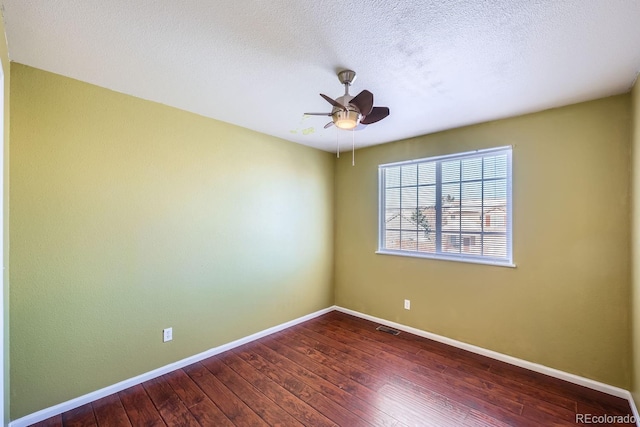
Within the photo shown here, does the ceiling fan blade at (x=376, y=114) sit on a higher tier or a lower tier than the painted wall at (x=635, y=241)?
higher

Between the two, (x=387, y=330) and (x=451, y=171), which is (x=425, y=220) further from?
(x=387, y=330)

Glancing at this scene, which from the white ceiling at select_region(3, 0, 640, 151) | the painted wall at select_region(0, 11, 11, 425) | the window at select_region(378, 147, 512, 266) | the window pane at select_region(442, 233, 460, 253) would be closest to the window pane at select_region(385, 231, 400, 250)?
the window at select_region(378, 147, 512, 266)

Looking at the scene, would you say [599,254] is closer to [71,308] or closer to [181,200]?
[181,200]

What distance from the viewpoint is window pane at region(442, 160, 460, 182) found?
311cm

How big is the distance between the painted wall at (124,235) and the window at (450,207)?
152 cm

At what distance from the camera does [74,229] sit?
80.9 inches

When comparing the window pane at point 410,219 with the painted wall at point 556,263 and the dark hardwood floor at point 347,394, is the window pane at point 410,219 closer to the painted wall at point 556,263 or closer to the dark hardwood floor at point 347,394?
the painted wall at point 556,263

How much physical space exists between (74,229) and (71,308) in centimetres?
→ 58

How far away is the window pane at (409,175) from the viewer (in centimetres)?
346

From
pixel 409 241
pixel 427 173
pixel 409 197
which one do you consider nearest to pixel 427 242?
pixel 409 241

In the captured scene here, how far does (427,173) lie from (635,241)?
5.91 ft

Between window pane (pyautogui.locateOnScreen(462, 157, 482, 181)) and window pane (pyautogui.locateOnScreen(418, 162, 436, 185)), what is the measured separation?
1.08 feet

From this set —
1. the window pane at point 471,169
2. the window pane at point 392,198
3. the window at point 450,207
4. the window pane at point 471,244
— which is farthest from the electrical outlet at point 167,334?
the window pane at point 471,169

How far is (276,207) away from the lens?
3.46m
